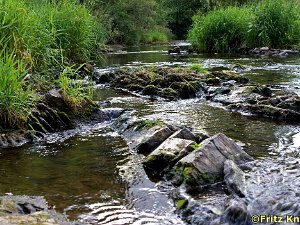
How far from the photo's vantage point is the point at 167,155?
4348 millimetres

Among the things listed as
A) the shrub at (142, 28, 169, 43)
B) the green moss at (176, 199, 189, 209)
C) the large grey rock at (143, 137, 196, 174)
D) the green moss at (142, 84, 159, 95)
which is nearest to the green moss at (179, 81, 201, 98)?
the green moss at (142, 84, 159, 95)

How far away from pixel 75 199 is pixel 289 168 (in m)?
2.08

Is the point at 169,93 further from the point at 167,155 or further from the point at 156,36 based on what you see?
the point at 156,36

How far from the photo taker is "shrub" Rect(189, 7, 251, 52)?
17325 millimetres

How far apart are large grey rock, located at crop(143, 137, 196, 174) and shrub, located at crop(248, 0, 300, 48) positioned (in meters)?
13.3

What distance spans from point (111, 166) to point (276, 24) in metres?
13.9

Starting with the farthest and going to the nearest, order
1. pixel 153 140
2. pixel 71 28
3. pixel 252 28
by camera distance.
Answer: pixel 252 28, pixel 71 28, pixel 153 140

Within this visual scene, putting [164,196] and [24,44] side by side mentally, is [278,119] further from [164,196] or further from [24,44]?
[24,44]

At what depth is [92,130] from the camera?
6152 millimetres

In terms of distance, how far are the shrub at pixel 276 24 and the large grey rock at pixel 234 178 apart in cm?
1374

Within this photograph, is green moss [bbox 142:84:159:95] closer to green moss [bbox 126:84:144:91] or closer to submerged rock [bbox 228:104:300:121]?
green moss [bbox 126:84:144:91]

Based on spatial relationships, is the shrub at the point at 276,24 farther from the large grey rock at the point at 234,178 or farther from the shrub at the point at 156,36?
the shrub at the point at 156,36

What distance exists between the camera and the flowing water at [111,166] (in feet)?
11.4

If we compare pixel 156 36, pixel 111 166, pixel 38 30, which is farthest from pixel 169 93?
pixel 156 36
